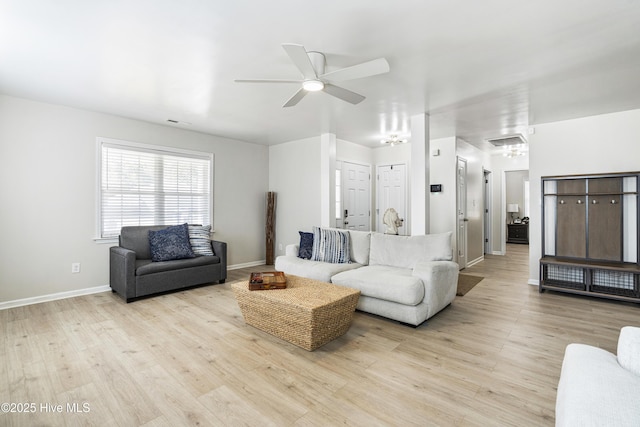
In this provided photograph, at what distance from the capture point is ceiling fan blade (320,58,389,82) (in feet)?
7.46

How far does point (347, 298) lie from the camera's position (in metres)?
2.70

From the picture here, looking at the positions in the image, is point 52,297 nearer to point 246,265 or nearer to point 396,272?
point 246,265

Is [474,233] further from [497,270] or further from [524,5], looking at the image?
[524,5]

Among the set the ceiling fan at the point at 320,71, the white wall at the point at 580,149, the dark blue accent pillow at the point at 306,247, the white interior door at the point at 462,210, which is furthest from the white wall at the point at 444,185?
the ceiling fan at the point at 320,71

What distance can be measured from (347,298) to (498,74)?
101 inches

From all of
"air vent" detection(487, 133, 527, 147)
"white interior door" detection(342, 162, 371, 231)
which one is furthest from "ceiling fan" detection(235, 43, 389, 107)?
"air vent" detection(487, 133, 527, 147)

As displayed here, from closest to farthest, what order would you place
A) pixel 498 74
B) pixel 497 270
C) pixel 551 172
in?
pixel 498 74
pixel 551 172
pixel 497 270

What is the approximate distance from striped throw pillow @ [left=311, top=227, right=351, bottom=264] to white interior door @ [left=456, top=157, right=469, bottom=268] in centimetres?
261

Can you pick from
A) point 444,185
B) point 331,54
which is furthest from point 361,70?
point 444,185

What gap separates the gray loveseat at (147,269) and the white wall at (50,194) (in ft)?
1.36

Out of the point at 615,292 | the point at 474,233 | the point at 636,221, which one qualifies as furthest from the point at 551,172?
the point at 474,233

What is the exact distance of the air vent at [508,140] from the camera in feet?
18.1

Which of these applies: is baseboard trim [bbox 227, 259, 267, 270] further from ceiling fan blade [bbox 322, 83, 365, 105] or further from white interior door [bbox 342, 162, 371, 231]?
ceiling fan blade [bbox 322, 83, 365, 105]

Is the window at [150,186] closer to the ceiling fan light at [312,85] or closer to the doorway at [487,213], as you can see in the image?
the ceiling fan light at [312,85]
